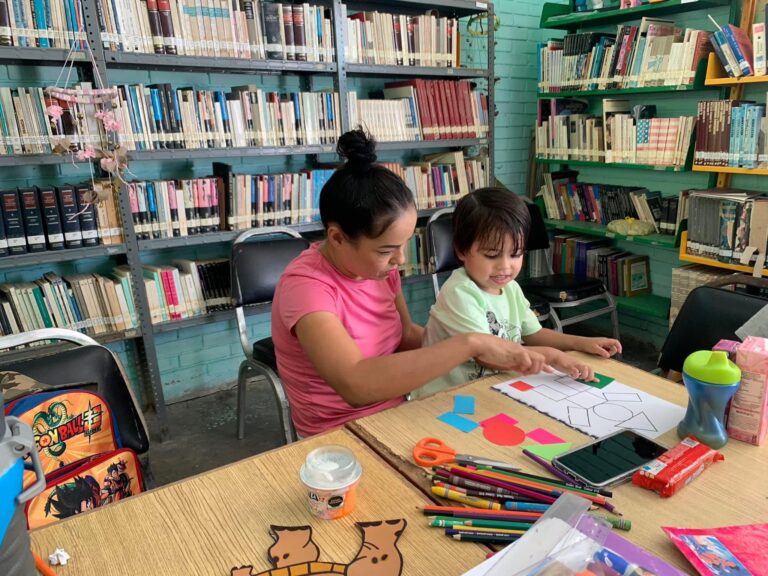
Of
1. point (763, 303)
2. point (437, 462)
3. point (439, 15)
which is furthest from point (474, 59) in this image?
point (437, 462)

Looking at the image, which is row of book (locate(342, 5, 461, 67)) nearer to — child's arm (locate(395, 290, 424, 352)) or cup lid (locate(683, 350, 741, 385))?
child's arm (locate(395, 290, 424, 352))

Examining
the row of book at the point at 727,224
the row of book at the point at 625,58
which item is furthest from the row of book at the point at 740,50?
the row of book at the point at 727,224

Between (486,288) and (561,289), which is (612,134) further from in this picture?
(486,288)

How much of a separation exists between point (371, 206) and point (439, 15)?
2.72 m

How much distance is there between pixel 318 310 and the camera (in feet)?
3.96

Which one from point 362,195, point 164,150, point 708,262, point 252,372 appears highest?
point 164,150

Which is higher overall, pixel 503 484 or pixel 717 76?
pixel 717 76

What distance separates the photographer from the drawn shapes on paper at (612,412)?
1097mm

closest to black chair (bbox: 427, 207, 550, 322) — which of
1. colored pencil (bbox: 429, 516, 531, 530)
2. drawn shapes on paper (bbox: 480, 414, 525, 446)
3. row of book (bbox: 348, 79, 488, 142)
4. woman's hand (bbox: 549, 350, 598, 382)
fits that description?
row of book (bbox: 348, 79, 488, 142)

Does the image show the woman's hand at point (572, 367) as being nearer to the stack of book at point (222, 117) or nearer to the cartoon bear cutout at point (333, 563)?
the cartoon bear cutout at point (333, 563)

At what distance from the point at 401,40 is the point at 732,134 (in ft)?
5.75

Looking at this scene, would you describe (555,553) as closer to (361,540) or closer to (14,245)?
(361,540)

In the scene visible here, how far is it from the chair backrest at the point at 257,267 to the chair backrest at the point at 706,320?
150cm

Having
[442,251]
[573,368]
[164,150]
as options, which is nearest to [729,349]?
[573,368]
